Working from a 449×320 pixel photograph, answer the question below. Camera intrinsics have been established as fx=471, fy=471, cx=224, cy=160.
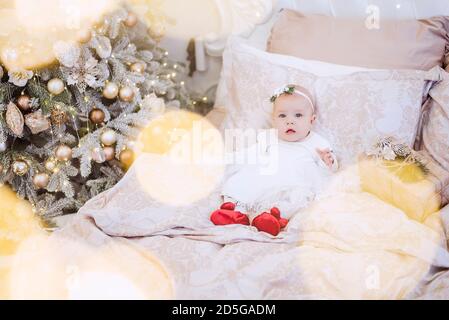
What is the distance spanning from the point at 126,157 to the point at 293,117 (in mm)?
706

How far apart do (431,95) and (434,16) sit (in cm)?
48

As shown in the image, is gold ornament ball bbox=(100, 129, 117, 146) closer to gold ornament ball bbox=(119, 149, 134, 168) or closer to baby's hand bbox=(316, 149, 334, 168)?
gold ornament ball bbox=(119, 149, 134, 168)

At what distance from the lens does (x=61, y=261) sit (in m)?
1.30

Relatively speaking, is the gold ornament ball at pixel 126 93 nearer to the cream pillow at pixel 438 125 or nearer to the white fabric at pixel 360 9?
the white fabric at pixel 360 9

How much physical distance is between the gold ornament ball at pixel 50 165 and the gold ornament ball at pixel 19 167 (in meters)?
0.08

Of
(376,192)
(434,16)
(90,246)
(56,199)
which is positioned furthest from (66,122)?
(434,16)

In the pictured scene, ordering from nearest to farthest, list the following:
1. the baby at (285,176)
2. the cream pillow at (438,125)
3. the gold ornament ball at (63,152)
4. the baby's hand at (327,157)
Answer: the baby at (285,176), the cream pillow at (438,125), the baby's hand at (327,157), the gold ornament ball at (63,152)

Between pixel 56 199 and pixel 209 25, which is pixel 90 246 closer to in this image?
pixel 56 199

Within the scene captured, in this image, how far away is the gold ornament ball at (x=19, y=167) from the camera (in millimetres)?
1772

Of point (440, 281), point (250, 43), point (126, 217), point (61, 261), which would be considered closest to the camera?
point (440, 281)

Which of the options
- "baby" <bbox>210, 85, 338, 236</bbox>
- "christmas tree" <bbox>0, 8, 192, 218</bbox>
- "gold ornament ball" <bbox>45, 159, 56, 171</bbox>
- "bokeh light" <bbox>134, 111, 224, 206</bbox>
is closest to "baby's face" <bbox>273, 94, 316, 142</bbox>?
"baby" <bbox>210, 85, 338, 236</bbox>

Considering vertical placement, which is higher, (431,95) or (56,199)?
(431,95)

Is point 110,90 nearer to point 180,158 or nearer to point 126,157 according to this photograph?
point 126,157

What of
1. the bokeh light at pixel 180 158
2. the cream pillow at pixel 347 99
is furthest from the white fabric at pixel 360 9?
the bokeh light at pixel 180 158
